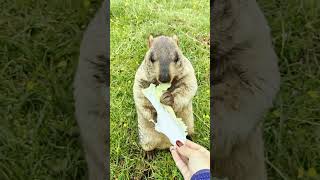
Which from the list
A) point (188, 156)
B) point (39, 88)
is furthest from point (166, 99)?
point (39, 88)

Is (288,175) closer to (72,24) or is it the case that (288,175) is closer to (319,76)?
(319,76)

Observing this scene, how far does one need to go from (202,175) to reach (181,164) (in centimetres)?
11

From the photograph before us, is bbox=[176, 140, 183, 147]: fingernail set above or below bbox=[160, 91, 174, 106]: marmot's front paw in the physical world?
below

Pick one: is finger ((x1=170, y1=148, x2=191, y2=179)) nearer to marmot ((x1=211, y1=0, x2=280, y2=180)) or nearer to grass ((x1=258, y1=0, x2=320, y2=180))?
marmot ((x1=211, y1=0, x2=280, y2=180))

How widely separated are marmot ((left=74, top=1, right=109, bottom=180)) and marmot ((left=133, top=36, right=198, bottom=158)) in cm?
43

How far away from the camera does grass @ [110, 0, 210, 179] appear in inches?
68.9

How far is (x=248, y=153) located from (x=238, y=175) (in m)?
0.12

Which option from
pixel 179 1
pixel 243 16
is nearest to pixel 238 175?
pixel 243 16

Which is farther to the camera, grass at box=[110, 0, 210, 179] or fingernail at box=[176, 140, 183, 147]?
fingernail at box=[176, 140, 183, 147]

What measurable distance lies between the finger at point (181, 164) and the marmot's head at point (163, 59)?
0.23 meters

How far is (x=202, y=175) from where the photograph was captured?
78.8 inches

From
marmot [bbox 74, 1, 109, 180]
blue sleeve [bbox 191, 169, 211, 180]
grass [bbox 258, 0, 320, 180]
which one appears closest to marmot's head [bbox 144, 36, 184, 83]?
blue sleeve [bbox 191, 169, 211, 180]

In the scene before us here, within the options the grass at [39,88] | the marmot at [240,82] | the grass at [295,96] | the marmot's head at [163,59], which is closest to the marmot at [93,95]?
the marmot at [240,82]

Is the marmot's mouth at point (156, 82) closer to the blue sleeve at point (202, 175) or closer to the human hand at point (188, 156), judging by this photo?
the human hand at point (188, 156)
